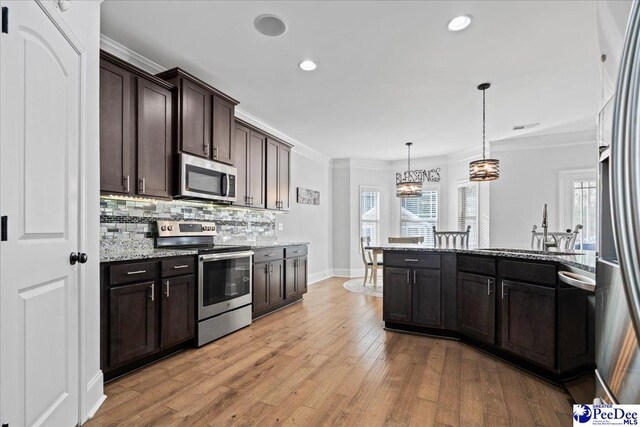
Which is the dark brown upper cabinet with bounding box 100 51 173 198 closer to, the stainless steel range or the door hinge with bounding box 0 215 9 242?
the stainless steel range

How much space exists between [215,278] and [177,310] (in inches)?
19.4

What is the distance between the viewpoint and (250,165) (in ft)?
13.6

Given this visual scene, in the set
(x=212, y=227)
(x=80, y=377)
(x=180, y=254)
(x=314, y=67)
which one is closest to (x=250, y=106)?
(x=314, y=67)

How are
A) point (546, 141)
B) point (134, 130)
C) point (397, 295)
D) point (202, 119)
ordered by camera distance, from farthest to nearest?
1. point (546, 141)
2. point (397, 295)
3. point (202, 119)
4. point (134, 130)

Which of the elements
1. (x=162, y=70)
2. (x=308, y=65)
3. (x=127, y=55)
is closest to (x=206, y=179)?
(x=162, y=70)

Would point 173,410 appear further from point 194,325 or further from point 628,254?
point 628,254

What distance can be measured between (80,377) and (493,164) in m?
4.00

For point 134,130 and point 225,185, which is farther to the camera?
point 225,185

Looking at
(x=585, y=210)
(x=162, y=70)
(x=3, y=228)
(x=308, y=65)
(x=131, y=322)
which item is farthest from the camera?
(x=585, y=210)

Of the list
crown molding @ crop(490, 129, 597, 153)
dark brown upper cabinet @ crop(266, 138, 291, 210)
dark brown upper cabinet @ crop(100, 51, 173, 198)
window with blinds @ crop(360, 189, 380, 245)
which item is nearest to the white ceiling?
dark brown upper cabinet @ crop(100, 51, 173, 198)

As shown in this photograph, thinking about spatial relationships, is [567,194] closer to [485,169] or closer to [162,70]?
[485,169]

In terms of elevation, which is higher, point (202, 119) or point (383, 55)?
point (383, 55)

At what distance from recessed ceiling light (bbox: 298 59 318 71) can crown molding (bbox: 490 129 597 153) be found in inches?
167

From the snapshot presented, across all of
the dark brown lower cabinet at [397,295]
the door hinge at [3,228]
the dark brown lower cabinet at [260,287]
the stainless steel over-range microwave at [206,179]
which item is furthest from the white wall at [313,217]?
the door hinge at [3,228]
